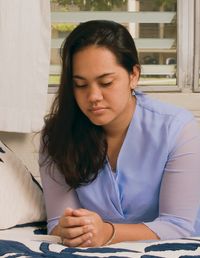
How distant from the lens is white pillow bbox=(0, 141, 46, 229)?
1.44m

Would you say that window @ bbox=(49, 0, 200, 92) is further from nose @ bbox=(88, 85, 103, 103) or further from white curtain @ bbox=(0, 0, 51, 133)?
nose @ bbox=(88, 85, 103, 103)

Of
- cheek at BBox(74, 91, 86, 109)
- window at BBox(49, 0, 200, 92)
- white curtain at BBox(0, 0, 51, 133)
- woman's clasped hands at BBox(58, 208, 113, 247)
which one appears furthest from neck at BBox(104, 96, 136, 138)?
window at BBox(49, 0, 200, 92)

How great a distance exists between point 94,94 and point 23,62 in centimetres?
66

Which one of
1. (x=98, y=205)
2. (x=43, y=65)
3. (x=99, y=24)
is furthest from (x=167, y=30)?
(x=98, y=205)

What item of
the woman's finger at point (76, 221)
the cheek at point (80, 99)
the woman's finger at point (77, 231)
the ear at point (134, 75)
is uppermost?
the ear at point (134, 75)

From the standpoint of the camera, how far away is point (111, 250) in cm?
111

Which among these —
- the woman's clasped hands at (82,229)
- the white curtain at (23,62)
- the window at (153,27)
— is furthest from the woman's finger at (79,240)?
the window at (153,27)

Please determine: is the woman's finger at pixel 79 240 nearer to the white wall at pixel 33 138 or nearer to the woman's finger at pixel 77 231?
the woman's finger at pixel 77 231

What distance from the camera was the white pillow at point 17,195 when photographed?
4.72ft

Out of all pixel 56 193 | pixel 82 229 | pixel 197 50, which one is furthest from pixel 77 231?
pixel 197 50

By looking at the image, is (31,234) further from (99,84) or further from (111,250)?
(99,84)

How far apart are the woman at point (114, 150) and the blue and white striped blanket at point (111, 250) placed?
0.04 metres

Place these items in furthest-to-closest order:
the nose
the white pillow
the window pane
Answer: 1. the window pane
2. the white pillow
3. the nose

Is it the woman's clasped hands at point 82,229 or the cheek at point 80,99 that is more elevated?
the cheek at point 80,99
